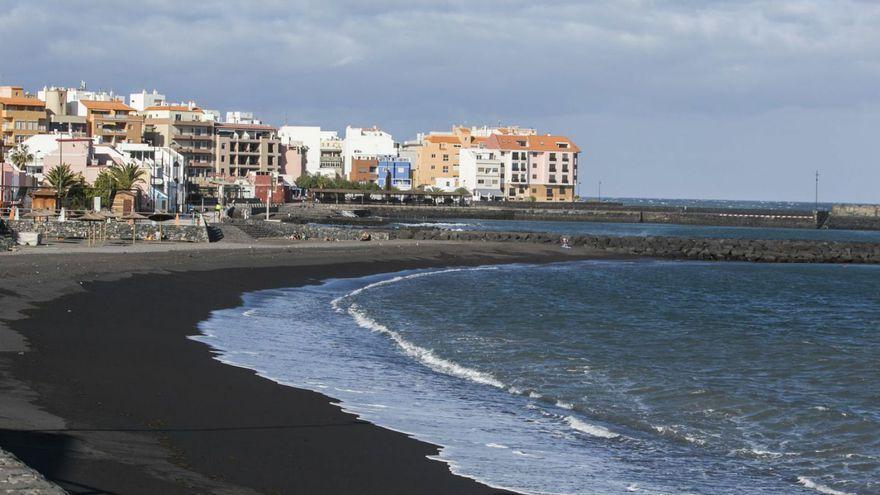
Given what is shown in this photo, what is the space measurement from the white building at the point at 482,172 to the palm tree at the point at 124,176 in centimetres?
10106

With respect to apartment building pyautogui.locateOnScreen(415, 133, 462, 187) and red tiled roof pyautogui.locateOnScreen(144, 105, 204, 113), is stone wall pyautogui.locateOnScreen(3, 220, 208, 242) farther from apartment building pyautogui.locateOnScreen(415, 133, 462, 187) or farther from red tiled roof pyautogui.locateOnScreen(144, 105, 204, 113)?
apartment building pyautogui.locateOnScreen(415, 133, 462, 187)

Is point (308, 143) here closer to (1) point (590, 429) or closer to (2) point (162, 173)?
(2) point (162, 173)

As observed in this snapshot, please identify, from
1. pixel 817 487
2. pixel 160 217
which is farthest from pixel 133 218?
pixel 817 487

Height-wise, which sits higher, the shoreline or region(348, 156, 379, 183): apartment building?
region(348, 156, 379, 183): apartment building

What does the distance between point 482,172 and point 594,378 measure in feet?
524

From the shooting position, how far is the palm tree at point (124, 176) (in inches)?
3009

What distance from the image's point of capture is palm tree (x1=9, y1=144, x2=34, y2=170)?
8794 cm

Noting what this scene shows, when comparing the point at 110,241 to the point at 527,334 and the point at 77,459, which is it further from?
the point at 77,459

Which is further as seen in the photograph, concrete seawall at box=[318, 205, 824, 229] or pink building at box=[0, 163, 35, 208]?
concrete seawall at box=[318, 205, 824, 229]

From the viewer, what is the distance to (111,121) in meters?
130

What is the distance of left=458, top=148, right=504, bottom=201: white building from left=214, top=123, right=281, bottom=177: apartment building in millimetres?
33892

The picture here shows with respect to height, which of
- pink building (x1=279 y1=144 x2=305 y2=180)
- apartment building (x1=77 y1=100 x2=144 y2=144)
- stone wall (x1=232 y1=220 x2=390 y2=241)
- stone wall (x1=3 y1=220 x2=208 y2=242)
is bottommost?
stone wall (x1=232 y1=220 x2=390 y2=241)

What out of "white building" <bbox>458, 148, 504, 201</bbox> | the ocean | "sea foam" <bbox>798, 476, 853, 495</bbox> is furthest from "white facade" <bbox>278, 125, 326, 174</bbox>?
"sea foam" <bbox>798, 476, 853, 495</bbox>

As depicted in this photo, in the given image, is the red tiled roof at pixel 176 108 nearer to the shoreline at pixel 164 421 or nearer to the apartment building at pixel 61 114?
Answer: the apartment building at pixel 61 114
